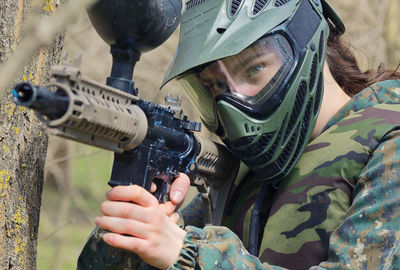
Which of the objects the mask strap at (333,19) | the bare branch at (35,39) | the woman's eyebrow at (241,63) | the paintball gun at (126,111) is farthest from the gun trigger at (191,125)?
the bare branch at (35,39)

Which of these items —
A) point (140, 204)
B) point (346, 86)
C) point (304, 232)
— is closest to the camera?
point (140, 204)

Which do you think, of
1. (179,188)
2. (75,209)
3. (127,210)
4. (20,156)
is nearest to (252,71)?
(179,188)

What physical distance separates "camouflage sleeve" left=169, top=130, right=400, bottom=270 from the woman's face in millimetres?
567

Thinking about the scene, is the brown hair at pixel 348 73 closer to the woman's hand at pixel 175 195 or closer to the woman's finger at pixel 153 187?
the woman's hand at pixel 175 195

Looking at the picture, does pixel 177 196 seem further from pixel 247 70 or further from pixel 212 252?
pixel 247 70

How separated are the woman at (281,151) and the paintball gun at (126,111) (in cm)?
11

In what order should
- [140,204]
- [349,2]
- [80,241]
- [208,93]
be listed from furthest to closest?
[80,241] < [349,2] < [208,93] < [140,204]

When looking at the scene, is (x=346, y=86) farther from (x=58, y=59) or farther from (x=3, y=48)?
(x=3, y=48)

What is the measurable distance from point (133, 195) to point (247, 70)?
2.50 feet

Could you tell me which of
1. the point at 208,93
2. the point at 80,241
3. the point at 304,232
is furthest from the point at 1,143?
the point at 80,241

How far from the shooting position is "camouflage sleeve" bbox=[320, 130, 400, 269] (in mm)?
2002

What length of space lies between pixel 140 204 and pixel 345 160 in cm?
81

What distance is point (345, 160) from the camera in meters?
2.29

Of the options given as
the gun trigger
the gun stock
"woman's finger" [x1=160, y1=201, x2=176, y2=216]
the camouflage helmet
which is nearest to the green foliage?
the gun stock
